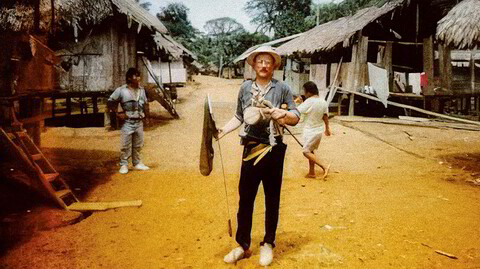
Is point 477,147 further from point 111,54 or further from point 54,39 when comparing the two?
point 54,39

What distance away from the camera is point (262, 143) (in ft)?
9.95

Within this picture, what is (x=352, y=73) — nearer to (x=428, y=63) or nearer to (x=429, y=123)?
(x=428, y=63)

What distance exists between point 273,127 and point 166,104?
11438 mm

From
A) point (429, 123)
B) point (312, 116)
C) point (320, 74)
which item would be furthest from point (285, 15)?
point (312, 116)

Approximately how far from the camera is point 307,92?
234 inches

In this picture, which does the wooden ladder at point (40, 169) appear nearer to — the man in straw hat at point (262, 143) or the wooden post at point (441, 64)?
the man in straw hat at point (262, 143)

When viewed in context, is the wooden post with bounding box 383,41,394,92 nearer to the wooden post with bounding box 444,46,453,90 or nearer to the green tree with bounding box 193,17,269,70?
the wooden post with bounding box 444,46,453,90

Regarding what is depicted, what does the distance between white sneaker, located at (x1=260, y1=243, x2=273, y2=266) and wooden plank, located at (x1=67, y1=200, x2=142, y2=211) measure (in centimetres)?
222

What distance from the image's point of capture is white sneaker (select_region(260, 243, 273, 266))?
310cm

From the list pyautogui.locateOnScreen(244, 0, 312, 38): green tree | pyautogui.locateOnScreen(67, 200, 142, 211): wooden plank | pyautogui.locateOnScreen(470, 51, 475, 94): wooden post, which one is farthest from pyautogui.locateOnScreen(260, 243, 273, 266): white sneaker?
pyautogui.locateOnScreen(244, 0, 312, 38): green tree

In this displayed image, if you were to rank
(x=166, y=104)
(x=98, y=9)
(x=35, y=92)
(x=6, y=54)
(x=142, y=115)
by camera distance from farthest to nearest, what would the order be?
1. (x=166, y=104)
2. (x=98, y=9)
3. (x=142, y=115)
4. (x=35, y=92)
5. (x=6, y=54)

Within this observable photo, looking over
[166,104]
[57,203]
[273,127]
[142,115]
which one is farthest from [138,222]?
[166,104]

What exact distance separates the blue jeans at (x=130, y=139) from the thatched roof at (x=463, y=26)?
7471mm

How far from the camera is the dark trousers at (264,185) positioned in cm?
303
